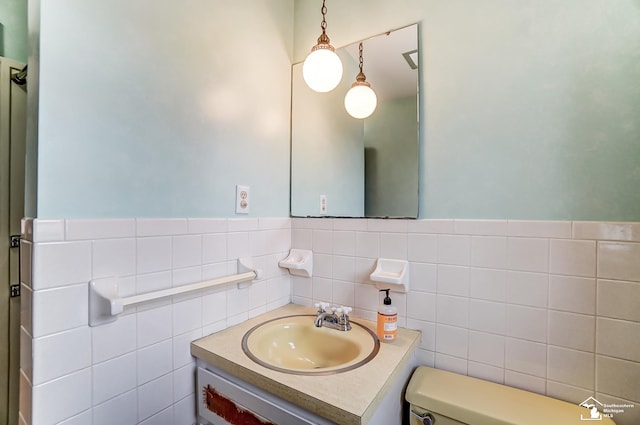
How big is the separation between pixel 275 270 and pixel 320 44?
3.44 ft

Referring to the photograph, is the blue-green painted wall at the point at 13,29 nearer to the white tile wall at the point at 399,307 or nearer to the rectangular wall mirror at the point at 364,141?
the white tile wall at the point at 399,307

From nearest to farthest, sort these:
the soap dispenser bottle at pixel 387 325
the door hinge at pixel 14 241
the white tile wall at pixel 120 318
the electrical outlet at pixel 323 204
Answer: the white tile wall at pixel 120 318
the soap dispenser bottle at pixel 387 325
the door hinge at pixel 14 241
the electrical outlet at pixel 323 204

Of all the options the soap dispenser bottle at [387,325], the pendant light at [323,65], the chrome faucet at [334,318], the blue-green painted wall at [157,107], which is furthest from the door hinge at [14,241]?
the soap dispenser bottle at [387,325]

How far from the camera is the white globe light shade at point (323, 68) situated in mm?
1173

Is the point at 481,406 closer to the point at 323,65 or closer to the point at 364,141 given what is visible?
the point at 364,141

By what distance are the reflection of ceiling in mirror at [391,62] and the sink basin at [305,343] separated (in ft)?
3.32

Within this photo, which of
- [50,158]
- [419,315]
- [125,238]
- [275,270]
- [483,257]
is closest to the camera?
[50,158]

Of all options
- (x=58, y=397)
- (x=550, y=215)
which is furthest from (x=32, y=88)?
(x=550, y=215)

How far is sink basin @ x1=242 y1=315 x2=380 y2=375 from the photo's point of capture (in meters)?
1.03

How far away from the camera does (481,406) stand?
833 millimetres

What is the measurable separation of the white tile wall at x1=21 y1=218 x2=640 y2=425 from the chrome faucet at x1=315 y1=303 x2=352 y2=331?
0.49ft

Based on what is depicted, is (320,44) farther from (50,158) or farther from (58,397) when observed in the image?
(58,397)

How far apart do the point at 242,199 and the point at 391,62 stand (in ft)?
2.91

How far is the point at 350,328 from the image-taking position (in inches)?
44.6
